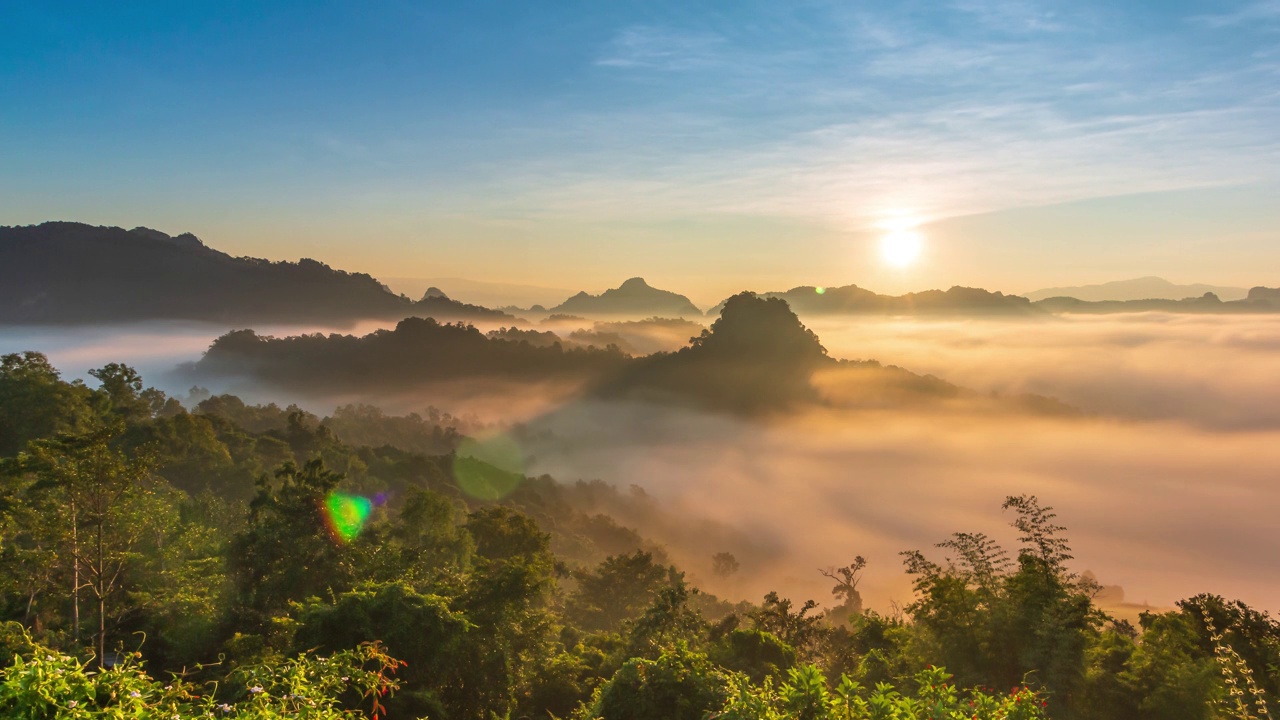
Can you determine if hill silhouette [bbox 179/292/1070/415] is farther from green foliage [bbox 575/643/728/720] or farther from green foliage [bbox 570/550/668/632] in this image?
green foliage [bbox 575/643/728/720]

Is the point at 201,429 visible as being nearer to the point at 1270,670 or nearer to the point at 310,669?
the point at 310,669

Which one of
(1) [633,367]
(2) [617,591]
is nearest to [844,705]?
(2) [617,591]

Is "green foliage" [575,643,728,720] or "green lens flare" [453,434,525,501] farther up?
"green foliage" [575,643,728,720]

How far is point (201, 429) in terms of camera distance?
4578cm

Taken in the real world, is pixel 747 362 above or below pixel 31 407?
below

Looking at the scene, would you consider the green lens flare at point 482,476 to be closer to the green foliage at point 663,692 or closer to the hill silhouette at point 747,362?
the hill silhouette at point 747,362

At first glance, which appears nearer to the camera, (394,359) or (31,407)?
(31,407)

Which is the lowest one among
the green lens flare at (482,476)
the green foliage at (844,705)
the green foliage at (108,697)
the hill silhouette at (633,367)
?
the green lens flare at (482,476)

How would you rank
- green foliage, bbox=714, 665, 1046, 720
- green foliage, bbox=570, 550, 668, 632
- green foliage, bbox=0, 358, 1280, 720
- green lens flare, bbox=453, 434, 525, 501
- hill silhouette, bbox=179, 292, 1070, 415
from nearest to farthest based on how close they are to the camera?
green foliage, bbox=714, 665, 1046, 720 < green foliage, bbox=0, 358, 1280, 720 < green foliage, bbox=570, 550, 668, 632 < green lens flare, bbox=453, 434, 525, 501 < hill silhouette, bbox=179, 292, 1070, 415

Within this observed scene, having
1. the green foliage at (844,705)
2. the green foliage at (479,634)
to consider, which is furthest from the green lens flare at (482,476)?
the green foliage at (844,705)

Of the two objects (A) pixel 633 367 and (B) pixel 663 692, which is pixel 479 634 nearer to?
(B) pixel 663 692

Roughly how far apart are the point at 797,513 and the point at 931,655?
322 feet

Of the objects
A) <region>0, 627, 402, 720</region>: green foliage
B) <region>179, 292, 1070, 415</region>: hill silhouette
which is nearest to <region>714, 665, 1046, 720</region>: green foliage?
<region>0, 627, 402, 720</region>: green foliage

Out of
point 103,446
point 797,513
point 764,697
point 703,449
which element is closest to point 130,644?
point 103,446
